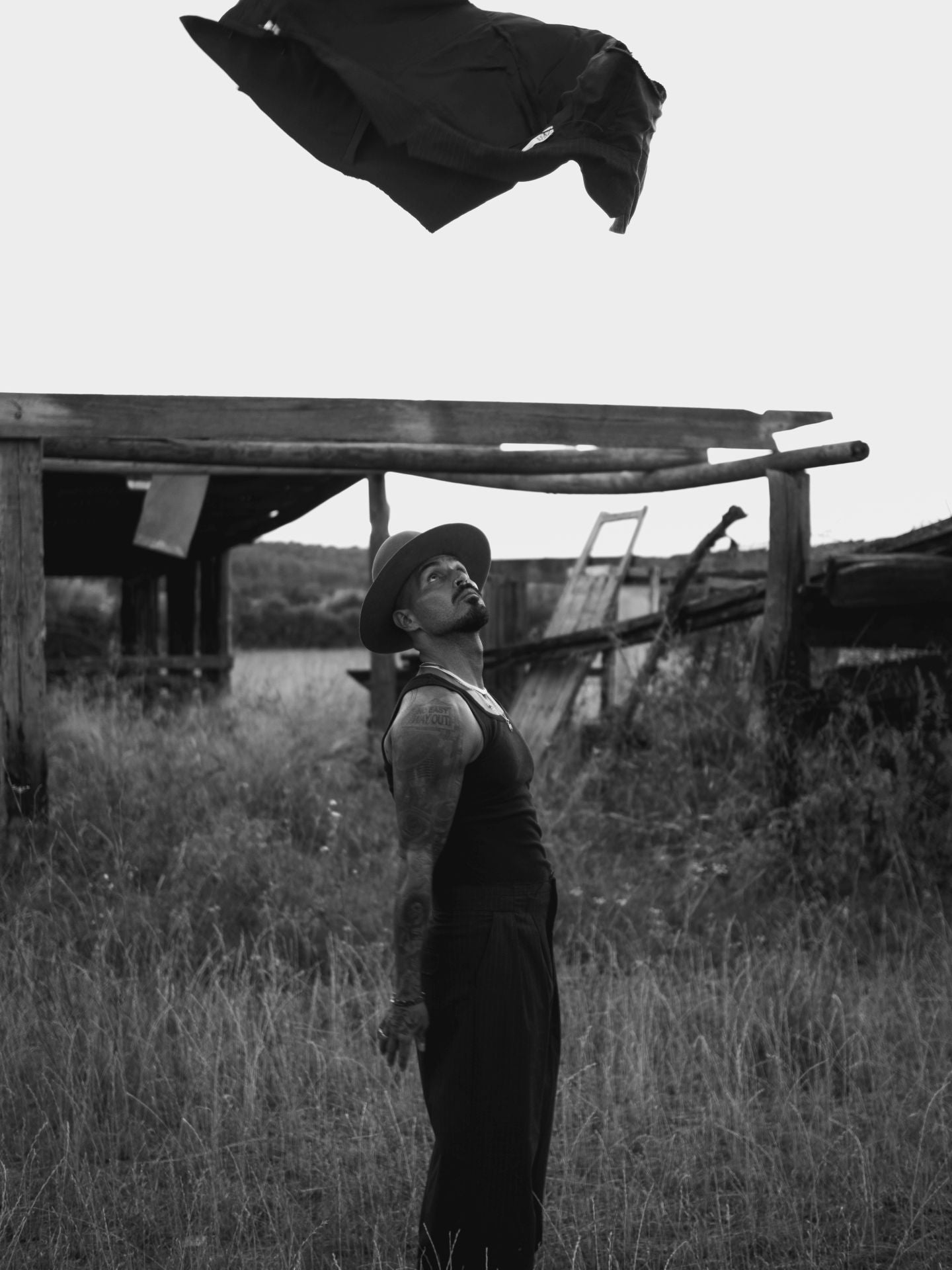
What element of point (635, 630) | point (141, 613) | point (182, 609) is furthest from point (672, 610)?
point (141, 613)

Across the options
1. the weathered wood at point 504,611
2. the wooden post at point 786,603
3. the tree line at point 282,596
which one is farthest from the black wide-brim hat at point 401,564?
the tree line at point 282,596

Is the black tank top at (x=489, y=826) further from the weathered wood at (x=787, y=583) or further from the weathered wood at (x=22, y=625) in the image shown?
the weathered wood at (x=787, y=583)

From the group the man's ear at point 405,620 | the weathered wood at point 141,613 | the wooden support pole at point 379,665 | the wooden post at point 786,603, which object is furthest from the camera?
the weathered wood at point 141,613

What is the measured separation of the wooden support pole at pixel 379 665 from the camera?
1049cm

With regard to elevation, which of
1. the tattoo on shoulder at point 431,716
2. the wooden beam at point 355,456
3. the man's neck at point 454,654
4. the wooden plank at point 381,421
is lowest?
the tattoo on shoulder at point 431,716

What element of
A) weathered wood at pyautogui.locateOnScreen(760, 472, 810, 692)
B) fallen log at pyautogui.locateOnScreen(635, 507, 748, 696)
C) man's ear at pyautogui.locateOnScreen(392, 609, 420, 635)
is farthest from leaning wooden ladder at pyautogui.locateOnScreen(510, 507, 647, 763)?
man's ear at pyautogui.locateOnScreen(392, 609, 420, 635)

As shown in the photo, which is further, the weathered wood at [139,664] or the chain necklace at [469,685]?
the weathered wood at [139,664]

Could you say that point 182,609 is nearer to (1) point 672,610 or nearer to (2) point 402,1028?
(1) point 672,610

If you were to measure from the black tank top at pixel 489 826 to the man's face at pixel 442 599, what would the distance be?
0.16 meters

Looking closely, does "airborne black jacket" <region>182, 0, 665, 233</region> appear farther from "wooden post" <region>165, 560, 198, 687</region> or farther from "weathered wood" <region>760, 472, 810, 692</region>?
"wooden post" <region>165, 560, 198, 687</region>

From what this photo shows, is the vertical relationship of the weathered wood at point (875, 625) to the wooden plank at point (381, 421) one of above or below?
below

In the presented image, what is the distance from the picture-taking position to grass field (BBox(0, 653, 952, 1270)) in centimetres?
364

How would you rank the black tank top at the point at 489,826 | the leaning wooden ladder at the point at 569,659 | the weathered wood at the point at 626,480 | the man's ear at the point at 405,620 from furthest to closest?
1. the leaning wooden ladder at the point at 569,659
2. the weathered wood at the point at 626,480
3. the man's ear at the point at 405,620
4. the black tank top at the point at 489,826

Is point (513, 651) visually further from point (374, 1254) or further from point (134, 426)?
point (374, 1254)
